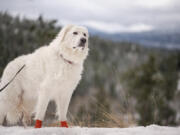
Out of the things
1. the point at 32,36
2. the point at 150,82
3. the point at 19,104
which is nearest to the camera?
the point at 19,104

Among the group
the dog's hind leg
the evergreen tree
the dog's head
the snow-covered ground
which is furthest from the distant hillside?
the dog's hind leg

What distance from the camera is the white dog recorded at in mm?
3336

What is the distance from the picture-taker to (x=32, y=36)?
17.2 metres

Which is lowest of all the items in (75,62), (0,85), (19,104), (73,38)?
(19,104)

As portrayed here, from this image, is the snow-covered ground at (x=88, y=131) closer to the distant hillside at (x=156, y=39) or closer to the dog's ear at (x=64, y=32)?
the dog's ear at (x=64, y=32)

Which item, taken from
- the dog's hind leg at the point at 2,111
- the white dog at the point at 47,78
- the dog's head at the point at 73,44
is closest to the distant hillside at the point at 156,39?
the dog's head at the point at 73,44

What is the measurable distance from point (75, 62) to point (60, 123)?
1160 millimetres

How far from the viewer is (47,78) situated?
3303 mm

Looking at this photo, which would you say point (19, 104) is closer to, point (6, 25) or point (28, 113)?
point (28, 113)

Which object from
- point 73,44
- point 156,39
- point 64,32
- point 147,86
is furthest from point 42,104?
point 156,39

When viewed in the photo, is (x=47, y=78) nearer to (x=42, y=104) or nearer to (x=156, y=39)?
(x=42, y=104)

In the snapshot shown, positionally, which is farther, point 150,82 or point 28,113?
point 150,82

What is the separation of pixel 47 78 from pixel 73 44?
2.44ft

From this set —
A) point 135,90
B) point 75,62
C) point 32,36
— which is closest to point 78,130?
point 75,62
